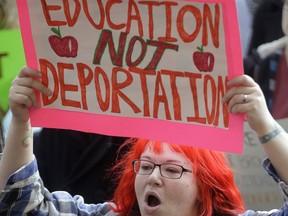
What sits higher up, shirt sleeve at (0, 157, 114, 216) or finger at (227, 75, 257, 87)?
finger at (227, 75, 257, 87)

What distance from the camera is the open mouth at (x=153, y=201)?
2.86 meters

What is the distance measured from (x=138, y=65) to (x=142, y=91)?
0.08m

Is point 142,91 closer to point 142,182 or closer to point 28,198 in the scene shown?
point 142,182

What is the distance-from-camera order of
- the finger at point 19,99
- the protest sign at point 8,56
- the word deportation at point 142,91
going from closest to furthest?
1. the word deportation at point 142,91
2. the finger at point 19,99
3. the protest sign at point 8,56

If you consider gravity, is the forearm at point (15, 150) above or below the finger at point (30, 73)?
below

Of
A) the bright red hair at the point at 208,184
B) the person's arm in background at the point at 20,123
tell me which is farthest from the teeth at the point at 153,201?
the person's arm in background at the point at 20,123

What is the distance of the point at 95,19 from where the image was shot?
281 cm

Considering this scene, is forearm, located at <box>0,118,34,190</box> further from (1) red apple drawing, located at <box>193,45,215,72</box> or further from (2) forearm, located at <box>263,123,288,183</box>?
(2) forearm, located at <box>263,123,288,183</box>

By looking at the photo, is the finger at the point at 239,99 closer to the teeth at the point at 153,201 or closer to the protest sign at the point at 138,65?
the protest sign at the point at 138,65

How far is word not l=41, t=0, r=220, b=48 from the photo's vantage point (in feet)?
8.79

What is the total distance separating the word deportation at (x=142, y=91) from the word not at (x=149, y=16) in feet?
0.35

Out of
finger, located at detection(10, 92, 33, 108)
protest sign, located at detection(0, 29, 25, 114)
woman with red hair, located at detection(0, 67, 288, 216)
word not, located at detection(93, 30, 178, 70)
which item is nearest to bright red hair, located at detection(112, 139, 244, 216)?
woman with red hair, located at detection(0, 67, 288, 216)

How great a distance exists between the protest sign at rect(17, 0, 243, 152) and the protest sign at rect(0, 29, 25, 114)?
0.74 m

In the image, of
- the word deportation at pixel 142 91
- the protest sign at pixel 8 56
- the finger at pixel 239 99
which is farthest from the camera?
the protest sign at pixel 8 56
